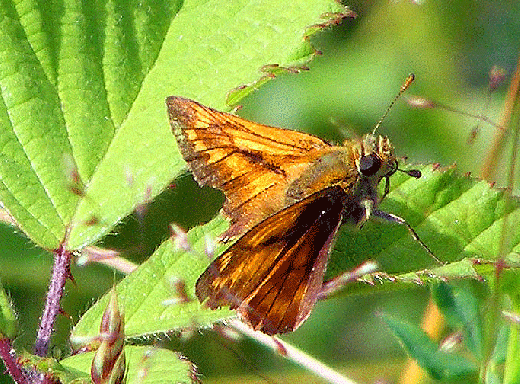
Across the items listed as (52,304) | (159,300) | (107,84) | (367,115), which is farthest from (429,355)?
(367,115)

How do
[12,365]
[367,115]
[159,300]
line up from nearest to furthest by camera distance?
[12,365] → [159,300] → [367,115]

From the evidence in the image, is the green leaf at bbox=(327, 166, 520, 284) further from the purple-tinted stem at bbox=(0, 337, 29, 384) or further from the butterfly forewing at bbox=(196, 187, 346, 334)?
the purple-tinted stem at bbox=(0, 337, 29, 384)

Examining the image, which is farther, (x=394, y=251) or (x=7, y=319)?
(x=394, y=251)

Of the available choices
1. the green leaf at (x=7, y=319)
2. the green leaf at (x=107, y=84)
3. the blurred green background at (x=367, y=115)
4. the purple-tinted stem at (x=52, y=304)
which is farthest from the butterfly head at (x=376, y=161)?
the blurred green background at (x=367, y=115)

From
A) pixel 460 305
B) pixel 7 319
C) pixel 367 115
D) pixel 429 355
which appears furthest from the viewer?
pixel 367 115

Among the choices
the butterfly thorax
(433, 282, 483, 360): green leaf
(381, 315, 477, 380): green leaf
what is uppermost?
the butterfly thorax

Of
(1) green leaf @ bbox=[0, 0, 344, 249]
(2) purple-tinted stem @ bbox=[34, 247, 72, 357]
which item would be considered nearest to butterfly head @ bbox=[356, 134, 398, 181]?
(1) green leaf @ bbox=[0, 0, 344, 249]

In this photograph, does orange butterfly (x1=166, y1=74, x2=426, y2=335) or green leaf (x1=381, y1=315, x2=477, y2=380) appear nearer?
orange butterfly (x1=166, y1=74, x2=426, y2=335)

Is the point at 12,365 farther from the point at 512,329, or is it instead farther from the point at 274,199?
the point at 512,329
